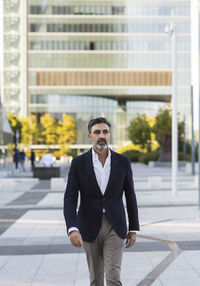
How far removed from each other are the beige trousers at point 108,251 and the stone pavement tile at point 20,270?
7.33ft

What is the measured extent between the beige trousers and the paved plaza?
79.1 inches

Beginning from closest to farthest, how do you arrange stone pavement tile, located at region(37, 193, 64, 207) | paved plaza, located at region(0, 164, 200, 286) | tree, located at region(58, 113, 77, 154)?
paved plaza, located at region(0, 164, 200, 286) < stone pavement tile, located at region(37, 193, 64, 207) < tree, located at region(58, 113, 77, 154)

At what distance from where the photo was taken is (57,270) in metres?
7.28

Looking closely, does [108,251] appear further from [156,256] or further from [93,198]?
[156,256]

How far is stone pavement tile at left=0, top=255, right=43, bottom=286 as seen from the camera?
21.9ft

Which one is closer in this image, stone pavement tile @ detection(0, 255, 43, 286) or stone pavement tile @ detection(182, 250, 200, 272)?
stone pavement tile @ detection(0, 255, 43, 286)

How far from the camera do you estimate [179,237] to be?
994cm

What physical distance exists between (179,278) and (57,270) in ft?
5.56

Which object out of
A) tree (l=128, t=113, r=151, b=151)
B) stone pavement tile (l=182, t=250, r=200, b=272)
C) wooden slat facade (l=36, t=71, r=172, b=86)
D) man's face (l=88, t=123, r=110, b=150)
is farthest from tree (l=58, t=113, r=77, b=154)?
man's face (l=88, t=123, r=110, b=150)

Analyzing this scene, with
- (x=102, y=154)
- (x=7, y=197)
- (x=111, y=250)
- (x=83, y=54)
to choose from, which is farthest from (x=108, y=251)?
(x=83, y=54)

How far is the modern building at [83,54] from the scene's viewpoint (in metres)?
98.4

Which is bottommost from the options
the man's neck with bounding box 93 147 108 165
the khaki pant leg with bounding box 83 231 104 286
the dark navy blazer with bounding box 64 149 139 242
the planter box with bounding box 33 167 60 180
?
the planter box with bounding box 33 167 60 180

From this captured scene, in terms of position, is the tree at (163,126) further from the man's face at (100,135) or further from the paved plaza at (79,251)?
the man's face at (100,135)

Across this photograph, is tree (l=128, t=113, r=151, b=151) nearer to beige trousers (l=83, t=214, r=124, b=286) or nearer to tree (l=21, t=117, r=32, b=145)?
tree (l=21, t=117, r=32, b=145)
